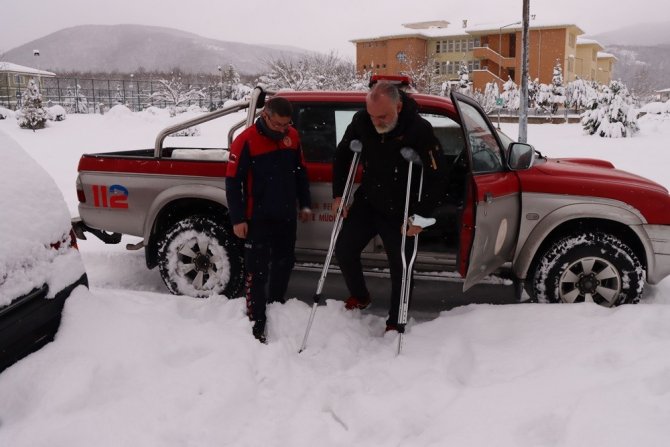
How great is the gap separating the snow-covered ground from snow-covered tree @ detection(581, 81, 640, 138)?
21420mm

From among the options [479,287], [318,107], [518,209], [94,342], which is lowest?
[479,287]

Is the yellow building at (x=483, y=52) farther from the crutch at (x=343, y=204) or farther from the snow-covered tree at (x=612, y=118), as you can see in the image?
the crutch at (x=343, y=204)

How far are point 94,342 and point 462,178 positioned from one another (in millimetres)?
3216

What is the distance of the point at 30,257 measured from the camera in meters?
3.25

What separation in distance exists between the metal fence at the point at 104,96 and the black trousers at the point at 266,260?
33.6 m

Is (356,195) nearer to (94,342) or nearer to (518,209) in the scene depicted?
(518,209)

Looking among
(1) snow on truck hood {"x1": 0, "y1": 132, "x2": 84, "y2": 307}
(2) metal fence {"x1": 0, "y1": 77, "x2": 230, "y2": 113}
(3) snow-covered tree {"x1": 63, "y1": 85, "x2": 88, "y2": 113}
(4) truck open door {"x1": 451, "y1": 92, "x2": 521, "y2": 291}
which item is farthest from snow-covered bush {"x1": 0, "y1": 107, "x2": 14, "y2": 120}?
(4) truck open door {"x1": 451, "y1": 92, "x2": 521, "y2": 291}

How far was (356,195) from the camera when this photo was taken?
457cm

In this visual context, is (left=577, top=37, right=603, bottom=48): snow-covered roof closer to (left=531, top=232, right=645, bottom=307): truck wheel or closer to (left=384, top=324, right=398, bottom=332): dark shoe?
(left=531, top=232, right=645, bottom=307): truck wheel

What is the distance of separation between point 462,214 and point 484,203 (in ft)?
0.57

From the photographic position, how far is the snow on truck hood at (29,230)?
310cm

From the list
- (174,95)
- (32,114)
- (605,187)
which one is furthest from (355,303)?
(174,95)

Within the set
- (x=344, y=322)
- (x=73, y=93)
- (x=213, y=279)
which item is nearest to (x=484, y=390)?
(x=344, y=322)

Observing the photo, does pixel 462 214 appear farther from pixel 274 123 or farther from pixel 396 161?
pixel 274 123
